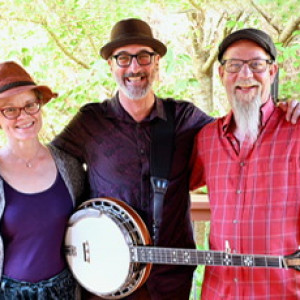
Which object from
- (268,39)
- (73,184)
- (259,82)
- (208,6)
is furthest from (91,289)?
(208,6)

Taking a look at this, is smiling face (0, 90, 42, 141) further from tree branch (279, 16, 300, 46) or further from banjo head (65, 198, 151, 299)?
tree branch (279, 16, 300, 46)

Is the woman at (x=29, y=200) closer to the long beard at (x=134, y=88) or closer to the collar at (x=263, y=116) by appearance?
Answer: the long beard at (x=134, y=88)

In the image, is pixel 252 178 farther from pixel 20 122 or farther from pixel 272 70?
pixel 20 122

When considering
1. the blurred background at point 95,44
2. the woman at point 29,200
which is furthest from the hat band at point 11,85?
the blurred background at point 95,44

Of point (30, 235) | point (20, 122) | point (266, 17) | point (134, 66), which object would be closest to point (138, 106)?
point (134, 66)

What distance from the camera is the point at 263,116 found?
6.05ft

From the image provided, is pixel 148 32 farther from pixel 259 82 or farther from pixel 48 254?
pixel 48 254

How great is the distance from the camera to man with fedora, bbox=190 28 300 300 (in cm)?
171

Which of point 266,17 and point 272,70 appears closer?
point 272,70

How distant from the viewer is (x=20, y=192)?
6.36 feet

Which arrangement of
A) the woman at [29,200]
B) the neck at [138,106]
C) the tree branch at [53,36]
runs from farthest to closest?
1. the tree branch at [53,36]
2. the neck at [138,106]
3. the woman at [29,200]

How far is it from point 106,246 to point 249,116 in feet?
2.90

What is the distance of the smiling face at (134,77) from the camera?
2.12 meters

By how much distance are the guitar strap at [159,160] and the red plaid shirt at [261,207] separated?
0.29 meters
